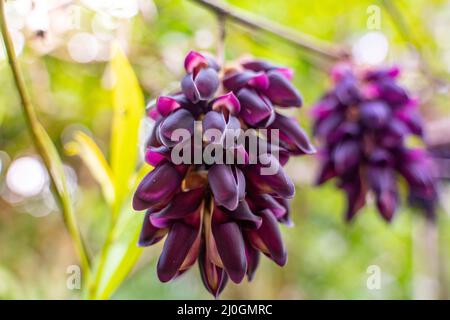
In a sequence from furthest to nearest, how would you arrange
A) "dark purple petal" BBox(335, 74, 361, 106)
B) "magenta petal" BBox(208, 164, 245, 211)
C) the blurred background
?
the blurred background
"dark purple petal" BBox(335, 74, 361, 106)
"magenta petal" BBox(208, 164, 245, 211)

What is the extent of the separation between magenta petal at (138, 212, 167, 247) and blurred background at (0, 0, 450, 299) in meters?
0.41

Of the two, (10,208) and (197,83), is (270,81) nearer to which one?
(197,83)

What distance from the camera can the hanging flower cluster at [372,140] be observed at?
27.0 inches

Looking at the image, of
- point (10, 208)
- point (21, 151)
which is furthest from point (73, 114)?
point (10, 208)

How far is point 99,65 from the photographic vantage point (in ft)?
3.31

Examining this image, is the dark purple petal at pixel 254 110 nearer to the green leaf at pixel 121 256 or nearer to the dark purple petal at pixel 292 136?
the dark purple petal at pixel 292 136

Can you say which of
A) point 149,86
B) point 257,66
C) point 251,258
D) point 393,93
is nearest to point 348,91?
point 393,93

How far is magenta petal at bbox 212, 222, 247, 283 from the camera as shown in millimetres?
430

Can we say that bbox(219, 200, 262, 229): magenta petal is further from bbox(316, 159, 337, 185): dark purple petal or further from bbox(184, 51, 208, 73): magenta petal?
bbox(316, 159, 337, 185): dark purple petal

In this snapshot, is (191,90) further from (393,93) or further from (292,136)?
(393,93)

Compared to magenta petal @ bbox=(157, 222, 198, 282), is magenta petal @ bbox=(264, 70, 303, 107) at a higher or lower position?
higher

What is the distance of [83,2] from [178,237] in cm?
49

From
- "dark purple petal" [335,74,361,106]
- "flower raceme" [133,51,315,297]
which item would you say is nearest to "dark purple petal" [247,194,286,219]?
"flower raceme" [133,51,315,297]

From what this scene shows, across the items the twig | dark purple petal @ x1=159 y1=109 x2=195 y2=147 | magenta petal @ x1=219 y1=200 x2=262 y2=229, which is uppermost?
the twig
